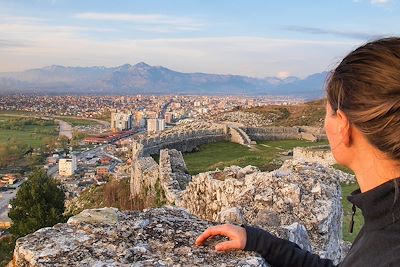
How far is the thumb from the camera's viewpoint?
3.44 m

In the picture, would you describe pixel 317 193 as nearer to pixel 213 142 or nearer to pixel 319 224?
pixel 319 224

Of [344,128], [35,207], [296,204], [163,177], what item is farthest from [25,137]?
[344,128]

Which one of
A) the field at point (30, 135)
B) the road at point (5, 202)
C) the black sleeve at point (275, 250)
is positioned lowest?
the field at point (30, 135)

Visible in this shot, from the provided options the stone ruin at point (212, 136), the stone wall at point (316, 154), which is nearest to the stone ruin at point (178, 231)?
the stone wall at point (316, 154)

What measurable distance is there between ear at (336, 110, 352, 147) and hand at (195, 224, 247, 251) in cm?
130

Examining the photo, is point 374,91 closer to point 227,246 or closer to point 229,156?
point 227,246

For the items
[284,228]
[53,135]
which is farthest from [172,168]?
[53,135]

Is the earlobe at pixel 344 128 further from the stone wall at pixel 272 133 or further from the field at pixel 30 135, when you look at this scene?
the field at pixel 30 135

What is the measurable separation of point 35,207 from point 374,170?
16.0 m

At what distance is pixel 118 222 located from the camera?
3895 mm

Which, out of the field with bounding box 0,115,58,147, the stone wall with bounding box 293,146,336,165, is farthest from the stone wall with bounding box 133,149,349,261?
the field with bounding box 0,115,58,147

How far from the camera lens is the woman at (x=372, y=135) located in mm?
2119

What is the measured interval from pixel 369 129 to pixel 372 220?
1.34 feet

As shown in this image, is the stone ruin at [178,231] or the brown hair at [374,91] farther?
the stone ruin at [178,231]
